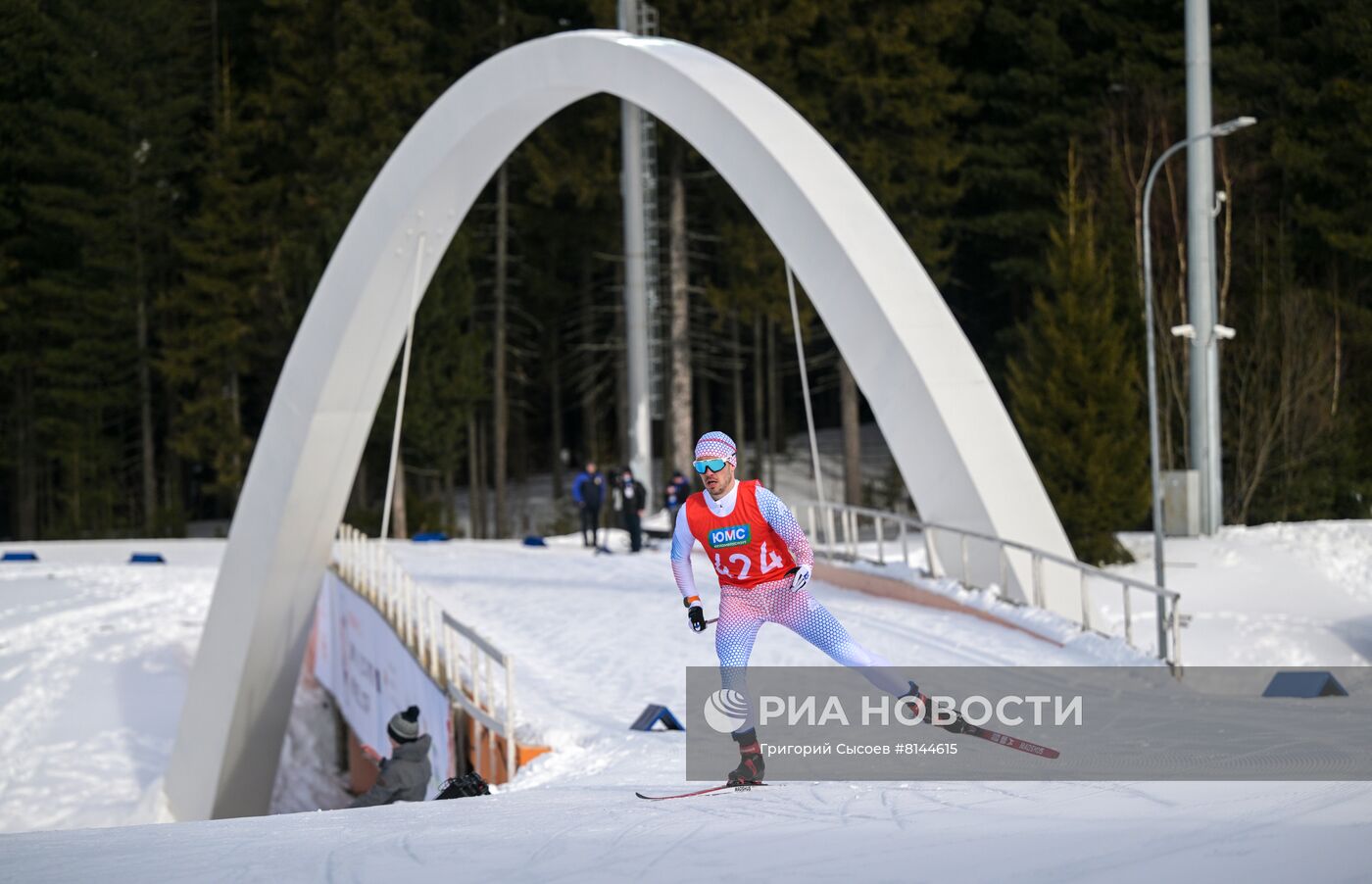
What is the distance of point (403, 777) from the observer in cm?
988

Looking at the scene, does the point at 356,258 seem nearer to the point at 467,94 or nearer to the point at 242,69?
the point at 467,94

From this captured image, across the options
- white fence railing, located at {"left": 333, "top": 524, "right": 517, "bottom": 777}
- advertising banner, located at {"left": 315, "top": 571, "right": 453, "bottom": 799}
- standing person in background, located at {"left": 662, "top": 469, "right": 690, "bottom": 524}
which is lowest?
advertising banner, located at {"left": 315, "top": 571, "right": 453, "bottom": 799}

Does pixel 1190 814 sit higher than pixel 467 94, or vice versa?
pixel 467 94

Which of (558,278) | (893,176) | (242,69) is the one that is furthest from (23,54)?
(893,176)

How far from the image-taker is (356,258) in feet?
59.4

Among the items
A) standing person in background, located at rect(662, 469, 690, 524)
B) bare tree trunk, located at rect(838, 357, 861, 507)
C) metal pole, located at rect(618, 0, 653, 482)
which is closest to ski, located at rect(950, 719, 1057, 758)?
standing person in background, located at rect(662, 469, 690, 524)

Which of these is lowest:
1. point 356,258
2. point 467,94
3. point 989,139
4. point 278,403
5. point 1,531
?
point 1,531

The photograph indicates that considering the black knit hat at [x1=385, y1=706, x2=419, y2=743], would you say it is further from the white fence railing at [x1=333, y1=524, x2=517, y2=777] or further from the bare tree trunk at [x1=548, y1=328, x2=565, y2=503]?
the bare tree trunk at [x1=548, y1=328, x2=565, y2=503]

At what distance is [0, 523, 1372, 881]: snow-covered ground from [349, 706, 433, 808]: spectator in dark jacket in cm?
80

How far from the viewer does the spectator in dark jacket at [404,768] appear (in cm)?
980

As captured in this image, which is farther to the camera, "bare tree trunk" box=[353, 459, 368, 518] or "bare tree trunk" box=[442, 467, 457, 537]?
"bare tree trunk" box=[353, 459, 368, 518]

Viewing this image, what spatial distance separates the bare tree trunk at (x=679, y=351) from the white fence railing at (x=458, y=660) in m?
16.8

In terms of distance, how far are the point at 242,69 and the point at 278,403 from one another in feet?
105

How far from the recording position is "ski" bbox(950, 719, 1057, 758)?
26.0 feet
